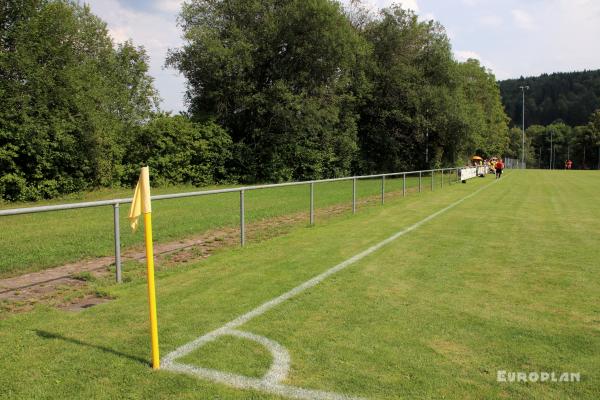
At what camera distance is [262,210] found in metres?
15.5

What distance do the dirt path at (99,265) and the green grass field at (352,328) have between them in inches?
20.9

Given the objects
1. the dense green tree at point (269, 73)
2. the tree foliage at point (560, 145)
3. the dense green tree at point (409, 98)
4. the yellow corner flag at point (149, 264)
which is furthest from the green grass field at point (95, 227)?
the tree foliage at point (560, 145)

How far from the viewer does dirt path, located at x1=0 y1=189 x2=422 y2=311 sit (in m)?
5.80

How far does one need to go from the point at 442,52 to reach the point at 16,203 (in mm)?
37655

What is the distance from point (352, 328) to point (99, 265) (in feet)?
16.9

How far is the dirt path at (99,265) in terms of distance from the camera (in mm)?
5802

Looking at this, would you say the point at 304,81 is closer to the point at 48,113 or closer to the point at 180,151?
the point at 180,151

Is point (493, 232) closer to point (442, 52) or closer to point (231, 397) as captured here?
point (231, 397)

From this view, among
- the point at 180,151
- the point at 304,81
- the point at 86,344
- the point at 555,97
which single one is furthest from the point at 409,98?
the point at 555,97

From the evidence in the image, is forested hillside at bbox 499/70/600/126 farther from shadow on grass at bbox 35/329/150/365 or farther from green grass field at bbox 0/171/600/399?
shadow on grass at bbox 35/329/150/365

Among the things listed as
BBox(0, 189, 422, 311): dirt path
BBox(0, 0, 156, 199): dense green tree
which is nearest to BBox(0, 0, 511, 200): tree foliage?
BBox(0, 0, 156, 199): dense green tree

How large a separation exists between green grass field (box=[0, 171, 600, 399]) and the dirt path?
1.74 feet

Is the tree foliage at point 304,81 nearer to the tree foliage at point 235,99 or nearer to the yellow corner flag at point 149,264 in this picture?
the tree foliage at point 235,99

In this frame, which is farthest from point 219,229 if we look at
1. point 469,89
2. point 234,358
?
point 469,89
